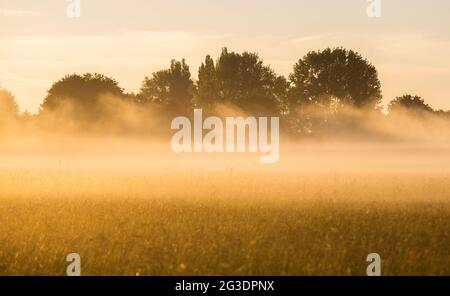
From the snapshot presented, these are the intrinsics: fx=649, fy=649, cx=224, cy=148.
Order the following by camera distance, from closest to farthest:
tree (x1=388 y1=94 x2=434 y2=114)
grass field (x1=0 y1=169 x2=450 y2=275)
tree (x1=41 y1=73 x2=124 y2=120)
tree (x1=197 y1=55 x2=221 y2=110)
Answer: grass field (x1=0 y1=169 x2=450 y2=275) < tree (x1=41 y1=73 x2=124 y2=120) < tree (x1=197 y1=55 x2=221 y2=110) < tree (x1=388 y1=94 x2=434 y2=114)

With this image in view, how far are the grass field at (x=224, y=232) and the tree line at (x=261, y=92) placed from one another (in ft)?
164

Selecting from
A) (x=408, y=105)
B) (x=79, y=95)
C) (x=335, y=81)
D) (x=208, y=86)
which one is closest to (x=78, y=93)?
(x=79, y=95)

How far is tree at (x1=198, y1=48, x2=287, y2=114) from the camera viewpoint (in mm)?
81312

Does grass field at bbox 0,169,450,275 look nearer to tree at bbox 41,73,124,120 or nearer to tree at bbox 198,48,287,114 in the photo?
tree at bbox 41,73,124,120

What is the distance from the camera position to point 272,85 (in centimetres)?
8425

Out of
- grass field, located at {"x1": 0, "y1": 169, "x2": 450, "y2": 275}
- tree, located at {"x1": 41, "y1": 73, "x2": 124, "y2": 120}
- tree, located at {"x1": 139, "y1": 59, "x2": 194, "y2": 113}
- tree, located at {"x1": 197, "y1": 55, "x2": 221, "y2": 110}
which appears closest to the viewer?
grass field, located at {"x1": 0, "y1": 169, "x2": 450, "y2": 275}

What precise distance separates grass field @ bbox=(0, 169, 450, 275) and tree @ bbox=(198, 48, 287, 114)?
5613 centimetres

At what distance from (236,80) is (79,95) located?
786 inches

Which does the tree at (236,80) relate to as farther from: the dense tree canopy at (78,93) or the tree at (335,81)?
the dense tree canopy at (78,93)

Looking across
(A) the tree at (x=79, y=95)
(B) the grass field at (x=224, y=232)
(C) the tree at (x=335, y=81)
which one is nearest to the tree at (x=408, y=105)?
(C) the tree at (x=335, y=81)

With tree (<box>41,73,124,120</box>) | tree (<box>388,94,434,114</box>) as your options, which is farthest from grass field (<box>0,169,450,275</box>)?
tree (<box>388,94,434,114</box>)

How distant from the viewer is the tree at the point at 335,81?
83.6 metres
